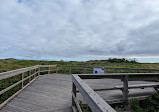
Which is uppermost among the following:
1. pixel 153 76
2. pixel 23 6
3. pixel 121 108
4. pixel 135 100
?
pixel 23 6

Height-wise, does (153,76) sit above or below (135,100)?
above

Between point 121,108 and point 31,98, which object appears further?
point 31,98

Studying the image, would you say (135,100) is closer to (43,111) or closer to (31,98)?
(43,111)

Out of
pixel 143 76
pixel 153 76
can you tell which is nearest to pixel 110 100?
pixel 143 76

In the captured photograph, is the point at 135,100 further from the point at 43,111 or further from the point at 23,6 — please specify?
the point at 23,6

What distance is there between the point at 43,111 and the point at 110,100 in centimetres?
193

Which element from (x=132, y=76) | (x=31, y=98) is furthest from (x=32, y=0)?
(x=132, y=76)

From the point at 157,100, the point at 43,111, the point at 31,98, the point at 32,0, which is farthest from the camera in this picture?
the point at 32,0

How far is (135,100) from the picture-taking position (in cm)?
312

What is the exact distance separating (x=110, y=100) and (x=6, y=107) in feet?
10.1

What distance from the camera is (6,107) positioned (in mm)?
3031

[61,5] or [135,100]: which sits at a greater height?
[61,5]

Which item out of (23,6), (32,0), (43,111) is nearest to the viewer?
(43,111)

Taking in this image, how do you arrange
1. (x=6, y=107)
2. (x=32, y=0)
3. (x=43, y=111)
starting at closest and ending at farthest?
(x=43, y=111), (x=6, y=107), (x=32, y=0)
